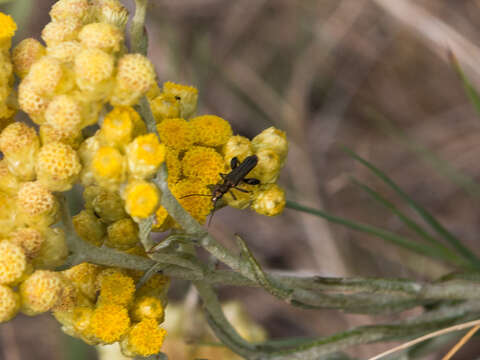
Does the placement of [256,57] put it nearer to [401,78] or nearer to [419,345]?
[401,78]

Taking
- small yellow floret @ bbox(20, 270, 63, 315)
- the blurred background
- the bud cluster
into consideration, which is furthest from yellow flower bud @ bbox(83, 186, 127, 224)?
the blurred background

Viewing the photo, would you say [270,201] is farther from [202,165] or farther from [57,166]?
[57,166]

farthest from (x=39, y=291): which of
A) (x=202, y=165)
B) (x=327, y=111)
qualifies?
(x=327, y=111)

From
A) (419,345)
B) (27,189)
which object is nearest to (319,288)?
(419,345)

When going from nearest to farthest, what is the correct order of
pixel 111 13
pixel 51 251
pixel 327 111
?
pixel 51 251 < pixel 111 13 < pixel 327 111

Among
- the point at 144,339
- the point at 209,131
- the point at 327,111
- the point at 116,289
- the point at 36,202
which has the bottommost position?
the point at 144,339

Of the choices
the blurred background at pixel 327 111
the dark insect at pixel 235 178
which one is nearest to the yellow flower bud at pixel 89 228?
the dark insect at pixel 235 178

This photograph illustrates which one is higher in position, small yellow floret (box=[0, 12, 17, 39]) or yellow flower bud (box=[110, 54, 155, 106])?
small yellow floret (box=[0, 12, 17, 39])

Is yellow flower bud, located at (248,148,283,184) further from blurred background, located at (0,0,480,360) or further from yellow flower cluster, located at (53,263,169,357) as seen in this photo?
blurred background, located at (0,0,480,360)
